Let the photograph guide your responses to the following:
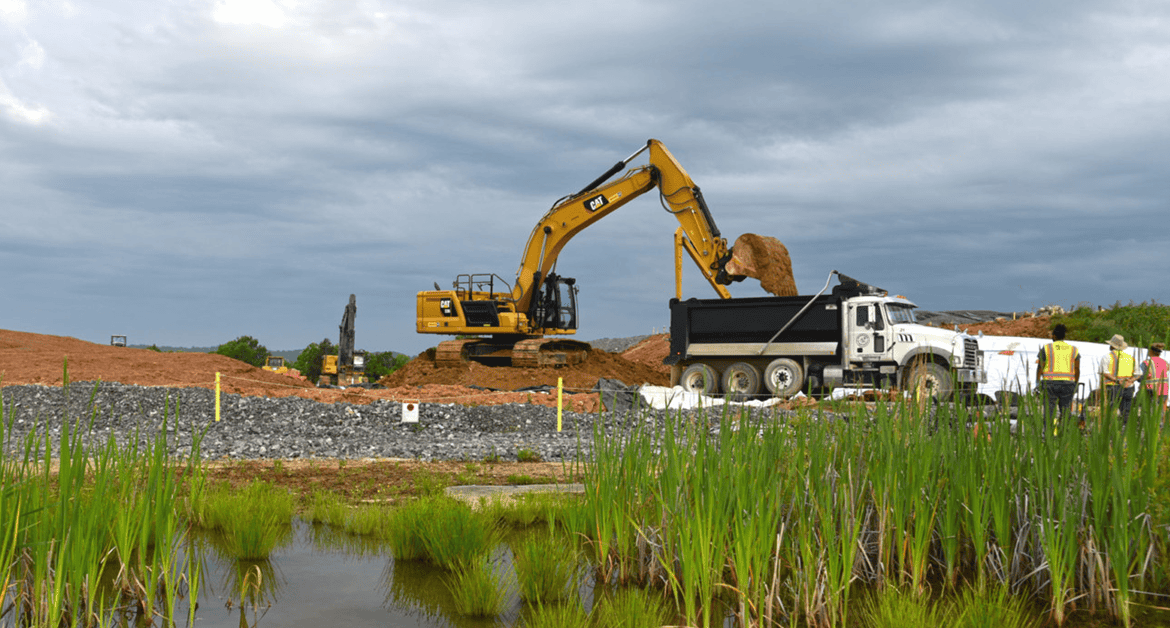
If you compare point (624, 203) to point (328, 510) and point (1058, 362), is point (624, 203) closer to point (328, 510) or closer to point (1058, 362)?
point (1058, 362)

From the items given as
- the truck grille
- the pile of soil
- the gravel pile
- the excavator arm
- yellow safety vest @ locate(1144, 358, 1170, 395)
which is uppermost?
the excavator arm

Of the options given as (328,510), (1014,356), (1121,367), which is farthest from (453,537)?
(1014,356)

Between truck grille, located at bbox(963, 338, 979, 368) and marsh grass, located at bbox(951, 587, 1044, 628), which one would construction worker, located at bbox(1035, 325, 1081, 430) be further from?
truck grille, located at bbox(963, 338, 979, 368)

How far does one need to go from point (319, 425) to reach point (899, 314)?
1160cm

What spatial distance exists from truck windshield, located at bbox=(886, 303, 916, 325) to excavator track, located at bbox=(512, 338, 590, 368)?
852 cm

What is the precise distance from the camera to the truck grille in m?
16.0

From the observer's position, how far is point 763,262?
63.6ft

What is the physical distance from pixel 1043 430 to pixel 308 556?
4.16 meters

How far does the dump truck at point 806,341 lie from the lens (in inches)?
660

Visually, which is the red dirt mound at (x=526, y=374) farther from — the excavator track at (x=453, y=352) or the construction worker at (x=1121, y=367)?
the construction worker at (x=1121, y=367)

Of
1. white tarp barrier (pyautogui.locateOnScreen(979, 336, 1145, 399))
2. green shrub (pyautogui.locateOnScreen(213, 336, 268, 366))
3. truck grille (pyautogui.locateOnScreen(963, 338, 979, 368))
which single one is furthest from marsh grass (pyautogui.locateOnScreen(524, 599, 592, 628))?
green shrub (pyautogui.locateOnScreen(213, 336, 268, 366))

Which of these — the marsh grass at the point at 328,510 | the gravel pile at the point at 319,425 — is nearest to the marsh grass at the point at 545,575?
the marsh grass at the point at 328,510

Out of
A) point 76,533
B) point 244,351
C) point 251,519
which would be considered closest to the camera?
point 76,533

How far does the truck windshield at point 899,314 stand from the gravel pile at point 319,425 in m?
6.49
